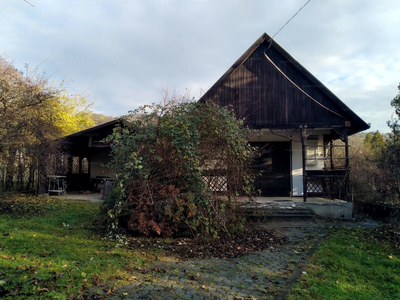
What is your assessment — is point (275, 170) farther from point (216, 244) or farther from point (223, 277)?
point (223, 277)

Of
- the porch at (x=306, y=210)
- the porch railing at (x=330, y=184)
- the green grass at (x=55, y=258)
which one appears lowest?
the green grass at (x=55, y=258)

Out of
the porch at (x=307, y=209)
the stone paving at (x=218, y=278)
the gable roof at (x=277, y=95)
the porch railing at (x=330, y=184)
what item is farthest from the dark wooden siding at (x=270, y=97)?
the stone paving at (x=218, y=278)

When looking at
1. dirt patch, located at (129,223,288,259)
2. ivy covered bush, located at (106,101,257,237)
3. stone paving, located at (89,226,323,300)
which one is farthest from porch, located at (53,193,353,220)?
stone paving, located at (89,226,323,300)

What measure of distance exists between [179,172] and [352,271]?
13.2ft

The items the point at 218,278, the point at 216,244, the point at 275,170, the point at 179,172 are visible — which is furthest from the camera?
the point at 275,170

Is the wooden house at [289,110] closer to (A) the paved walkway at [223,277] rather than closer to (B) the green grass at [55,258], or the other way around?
(B) the green grass at [55,258]

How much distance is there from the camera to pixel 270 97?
12.7 meters

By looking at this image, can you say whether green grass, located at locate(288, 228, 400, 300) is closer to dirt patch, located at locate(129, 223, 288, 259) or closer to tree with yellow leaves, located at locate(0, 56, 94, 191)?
dirt patch, located at locate(129, 223, 288, 259)

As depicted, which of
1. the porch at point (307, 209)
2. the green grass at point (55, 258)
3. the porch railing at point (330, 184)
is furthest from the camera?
the porch railing at point (330, 184)

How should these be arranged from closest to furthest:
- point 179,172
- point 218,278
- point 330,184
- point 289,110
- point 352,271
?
point 218,278 < point 352,271 < point 179,172 < point 289,110 < point 330,184

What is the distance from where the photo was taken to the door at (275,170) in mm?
14422

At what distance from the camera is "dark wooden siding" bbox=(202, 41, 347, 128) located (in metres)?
12.5

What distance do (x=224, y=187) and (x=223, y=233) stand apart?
1129 millimetres

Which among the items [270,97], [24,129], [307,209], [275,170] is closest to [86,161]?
[24,129]
